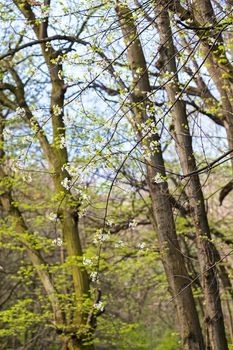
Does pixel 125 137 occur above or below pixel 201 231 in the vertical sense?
above

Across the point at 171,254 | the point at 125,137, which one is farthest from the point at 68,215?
the point at 171,254

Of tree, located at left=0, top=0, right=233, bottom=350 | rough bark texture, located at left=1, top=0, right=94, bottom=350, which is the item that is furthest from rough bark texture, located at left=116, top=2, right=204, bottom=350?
rough bark texture, located at left=1, top=0, right=94, bottom=350

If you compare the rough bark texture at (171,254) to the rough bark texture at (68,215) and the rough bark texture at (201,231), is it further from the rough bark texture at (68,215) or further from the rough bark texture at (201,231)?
the rough bark texture at (68,215)

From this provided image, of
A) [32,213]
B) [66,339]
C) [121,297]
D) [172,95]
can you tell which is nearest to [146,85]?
[172,95]

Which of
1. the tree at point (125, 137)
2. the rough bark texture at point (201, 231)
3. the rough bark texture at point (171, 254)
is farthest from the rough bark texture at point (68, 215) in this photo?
the rough bark texture at point (201, 231)

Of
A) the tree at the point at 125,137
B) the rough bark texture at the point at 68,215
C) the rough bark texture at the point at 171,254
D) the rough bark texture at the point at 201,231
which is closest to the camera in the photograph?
the tree at the point at 125,137

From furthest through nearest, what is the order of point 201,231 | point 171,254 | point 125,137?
1. point 125,137
2. point 171,254
3. point 201,231

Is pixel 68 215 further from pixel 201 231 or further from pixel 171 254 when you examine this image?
pixel 201 231

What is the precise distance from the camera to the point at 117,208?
11414mm

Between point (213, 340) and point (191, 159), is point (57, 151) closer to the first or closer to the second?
point (191, 159)

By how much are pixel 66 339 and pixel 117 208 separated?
4.09m

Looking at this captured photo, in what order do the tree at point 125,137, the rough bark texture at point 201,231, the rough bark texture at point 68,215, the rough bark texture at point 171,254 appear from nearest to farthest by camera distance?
the tree at point 125,137, the rough bark texture at point 201,231, the rough bark texture at point 171,254, the rough bark texture at point 68,215

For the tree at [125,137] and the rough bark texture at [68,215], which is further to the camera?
the rough bark texture at [68,215]

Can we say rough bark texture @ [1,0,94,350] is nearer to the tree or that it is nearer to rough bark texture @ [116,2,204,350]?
the tree
